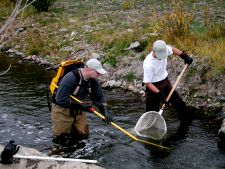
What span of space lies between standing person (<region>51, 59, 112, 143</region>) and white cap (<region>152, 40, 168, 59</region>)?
1.31 meters

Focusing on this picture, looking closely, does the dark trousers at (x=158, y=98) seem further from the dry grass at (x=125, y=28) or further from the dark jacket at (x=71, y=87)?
the dry grass at (x=125, y=28)

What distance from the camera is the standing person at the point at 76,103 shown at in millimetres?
7863

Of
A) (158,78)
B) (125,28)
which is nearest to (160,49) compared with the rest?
(158,78)

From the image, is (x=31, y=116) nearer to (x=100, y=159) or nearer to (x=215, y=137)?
(x=100, y=159)

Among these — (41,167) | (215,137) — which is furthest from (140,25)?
(41,167)

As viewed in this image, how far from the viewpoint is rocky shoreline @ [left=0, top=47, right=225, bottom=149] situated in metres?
10.5

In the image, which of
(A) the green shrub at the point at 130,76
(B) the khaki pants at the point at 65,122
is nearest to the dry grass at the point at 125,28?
(A) the green shrub at the point at 130,76

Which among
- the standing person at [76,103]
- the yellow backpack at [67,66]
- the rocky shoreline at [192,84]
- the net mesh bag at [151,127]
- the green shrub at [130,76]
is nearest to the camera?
the standing person at [76,103]

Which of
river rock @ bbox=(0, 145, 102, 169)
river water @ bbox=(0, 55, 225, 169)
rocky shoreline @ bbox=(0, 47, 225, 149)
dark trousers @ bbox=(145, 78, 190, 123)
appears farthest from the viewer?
rocky shoreline @ bbox=(0, 47, 225, 149)

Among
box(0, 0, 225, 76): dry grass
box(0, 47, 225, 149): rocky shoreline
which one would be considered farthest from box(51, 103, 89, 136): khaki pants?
box(0, 0, 225, 76): dry grass

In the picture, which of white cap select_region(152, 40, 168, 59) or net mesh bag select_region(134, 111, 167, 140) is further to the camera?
net mesh bag select_region(134, 111, 167, 140)

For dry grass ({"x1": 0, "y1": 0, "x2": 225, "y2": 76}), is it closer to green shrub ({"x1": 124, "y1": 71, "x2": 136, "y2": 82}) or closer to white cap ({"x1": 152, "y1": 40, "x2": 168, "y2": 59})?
green shrub ({"x1": 124, "y1": 71, "x2": 136, "y2": 82})

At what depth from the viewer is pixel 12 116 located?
10711 mm

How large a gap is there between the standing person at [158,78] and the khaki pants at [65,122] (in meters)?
1.50
